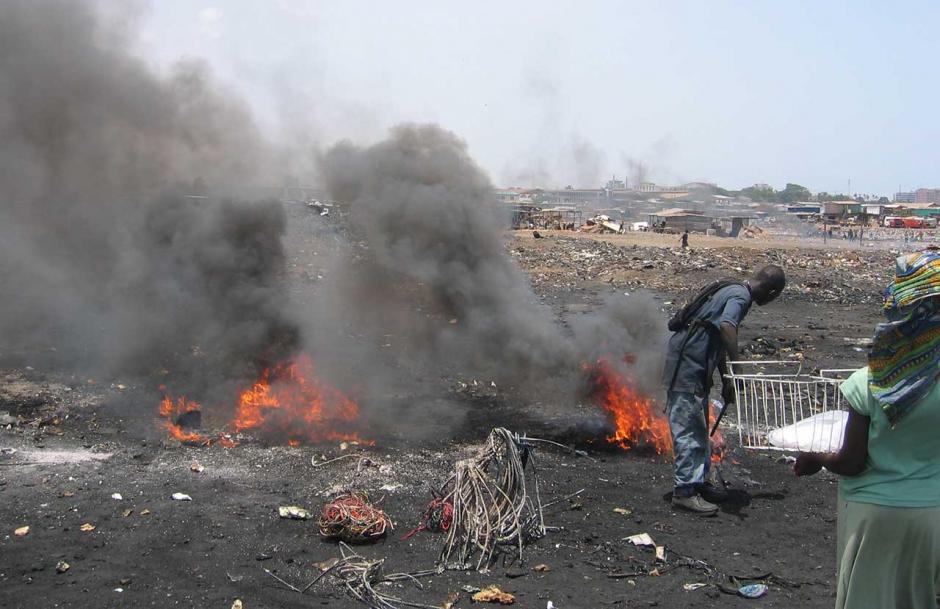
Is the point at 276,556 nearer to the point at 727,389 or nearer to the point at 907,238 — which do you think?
the point at 727,389

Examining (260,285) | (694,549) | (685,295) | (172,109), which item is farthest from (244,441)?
(685,295)

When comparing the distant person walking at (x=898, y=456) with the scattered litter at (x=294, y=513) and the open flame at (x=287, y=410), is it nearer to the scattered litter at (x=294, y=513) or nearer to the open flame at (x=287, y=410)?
the scattered litter at (x=294, y=513)

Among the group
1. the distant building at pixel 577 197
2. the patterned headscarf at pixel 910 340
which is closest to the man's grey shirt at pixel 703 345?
the patterned headscarf at pixel 910 340

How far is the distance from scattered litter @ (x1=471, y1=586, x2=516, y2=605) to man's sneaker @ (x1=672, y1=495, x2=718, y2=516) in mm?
1677

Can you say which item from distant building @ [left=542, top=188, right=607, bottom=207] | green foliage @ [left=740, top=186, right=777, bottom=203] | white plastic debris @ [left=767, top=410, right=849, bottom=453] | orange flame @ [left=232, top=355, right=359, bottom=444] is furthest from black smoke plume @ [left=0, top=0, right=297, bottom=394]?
green foliage @ [left=740, top=186, right=777, bottom=203]

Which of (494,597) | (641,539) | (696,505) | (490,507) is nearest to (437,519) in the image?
(490,507)

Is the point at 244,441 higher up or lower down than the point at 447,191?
lower down

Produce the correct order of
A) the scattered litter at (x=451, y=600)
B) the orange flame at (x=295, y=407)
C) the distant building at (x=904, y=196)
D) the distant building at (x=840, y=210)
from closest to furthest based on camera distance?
the scattered litter at (x=451, y=600)
the orange flame at (x=295, y=407)
the distant building at (x=840, y=210)
the distant building at (x=904, y=196)

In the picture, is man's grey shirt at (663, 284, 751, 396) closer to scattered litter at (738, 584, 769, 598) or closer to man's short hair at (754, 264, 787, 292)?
man's short hair at (754, 264, 787, 292)

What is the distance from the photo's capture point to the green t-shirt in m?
2.28

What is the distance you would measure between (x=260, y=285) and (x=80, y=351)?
99.3 inches

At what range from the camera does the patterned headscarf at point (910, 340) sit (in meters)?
2.21

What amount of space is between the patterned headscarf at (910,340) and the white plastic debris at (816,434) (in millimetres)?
774

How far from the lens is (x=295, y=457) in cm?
585
